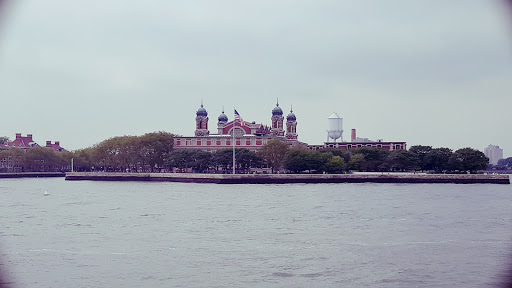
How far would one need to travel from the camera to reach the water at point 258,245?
89.2ft

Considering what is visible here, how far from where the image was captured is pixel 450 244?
34375 mm

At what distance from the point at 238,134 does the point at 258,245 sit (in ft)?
352

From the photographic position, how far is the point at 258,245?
112ft

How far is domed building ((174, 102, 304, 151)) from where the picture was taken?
13712 cm

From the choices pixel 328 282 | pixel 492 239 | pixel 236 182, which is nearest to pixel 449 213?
pixel 492 239

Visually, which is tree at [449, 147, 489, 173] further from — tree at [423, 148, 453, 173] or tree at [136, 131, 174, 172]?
tree at [136, 131, 174, 172]

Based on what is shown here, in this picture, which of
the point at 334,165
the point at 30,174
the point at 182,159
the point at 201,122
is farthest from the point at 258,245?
the point at 30,174

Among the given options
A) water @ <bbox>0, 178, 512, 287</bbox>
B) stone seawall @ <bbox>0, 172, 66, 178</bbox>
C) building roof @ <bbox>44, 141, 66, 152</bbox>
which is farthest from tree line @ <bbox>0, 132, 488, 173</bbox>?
water @ <bbox>0, 178, 512, 287</bbox>

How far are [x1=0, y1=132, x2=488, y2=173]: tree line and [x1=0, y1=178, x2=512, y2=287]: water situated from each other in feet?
Result: 177

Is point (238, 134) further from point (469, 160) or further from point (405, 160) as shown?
point (469, 160)

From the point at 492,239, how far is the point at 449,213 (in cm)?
1309

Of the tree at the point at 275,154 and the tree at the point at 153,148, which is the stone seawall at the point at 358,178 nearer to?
the tree at the point at 275,154

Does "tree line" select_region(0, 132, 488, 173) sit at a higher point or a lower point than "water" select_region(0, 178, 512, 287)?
higher

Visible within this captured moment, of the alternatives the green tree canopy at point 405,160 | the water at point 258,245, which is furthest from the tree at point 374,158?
the water at point 258,245
